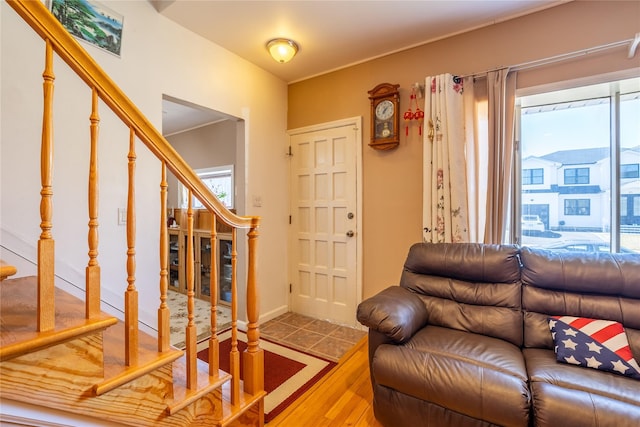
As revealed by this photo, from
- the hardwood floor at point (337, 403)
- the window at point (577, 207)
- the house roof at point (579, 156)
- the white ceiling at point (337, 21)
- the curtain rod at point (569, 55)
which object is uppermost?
the white ceiling at point (337, 21)

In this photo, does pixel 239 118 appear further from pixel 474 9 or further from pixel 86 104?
pixel 474 9

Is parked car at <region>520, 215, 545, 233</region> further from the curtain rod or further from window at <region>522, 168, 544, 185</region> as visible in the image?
the curtain rod

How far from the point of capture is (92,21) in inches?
73.0

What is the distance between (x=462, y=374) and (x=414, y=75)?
243 centimetres

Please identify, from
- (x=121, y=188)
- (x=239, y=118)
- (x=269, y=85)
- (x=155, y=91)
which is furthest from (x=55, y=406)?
(x=269, y=85)

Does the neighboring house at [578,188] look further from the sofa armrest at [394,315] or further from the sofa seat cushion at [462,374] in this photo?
the sofa armrest at [394,315]

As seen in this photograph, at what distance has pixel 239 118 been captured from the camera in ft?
9.46

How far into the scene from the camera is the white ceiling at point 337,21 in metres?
2.14

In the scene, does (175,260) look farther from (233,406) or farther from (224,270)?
(233,406)

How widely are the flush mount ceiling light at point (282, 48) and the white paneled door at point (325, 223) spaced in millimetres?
844

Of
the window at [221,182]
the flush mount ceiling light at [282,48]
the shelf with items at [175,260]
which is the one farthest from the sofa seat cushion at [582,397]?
the shelf with items at [175,260]

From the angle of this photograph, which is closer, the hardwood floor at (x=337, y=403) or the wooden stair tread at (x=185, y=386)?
the wooden stair tread at (x=185, y=386)

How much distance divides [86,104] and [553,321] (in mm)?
3110

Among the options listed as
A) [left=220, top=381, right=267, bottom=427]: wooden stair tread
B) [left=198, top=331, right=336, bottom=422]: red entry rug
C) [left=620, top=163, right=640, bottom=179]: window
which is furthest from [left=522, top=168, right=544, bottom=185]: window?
[left=220, top=381, right=267, bottom=427]: wooden stair tread
